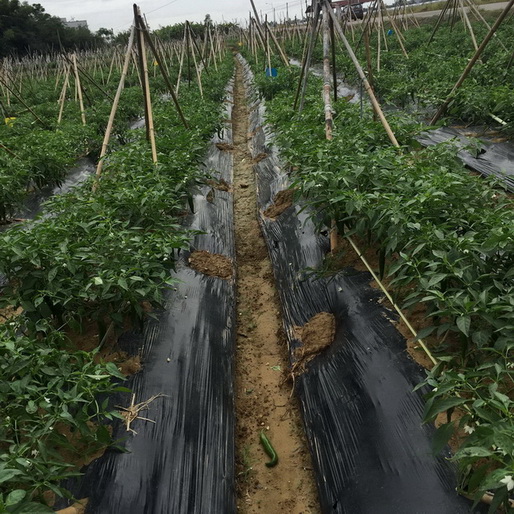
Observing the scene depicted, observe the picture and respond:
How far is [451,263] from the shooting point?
214 cm

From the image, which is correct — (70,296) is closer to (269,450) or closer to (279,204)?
(269,450)

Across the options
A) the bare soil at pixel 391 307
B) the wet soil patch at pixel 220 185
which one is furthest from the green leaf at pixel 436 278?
the wet soil patch at pixel 220 185

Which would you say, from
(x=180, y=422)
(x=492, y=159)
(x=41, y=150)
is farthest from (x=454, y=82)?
(x=180, y=422)

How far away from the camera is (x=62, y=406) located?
1.80 meters

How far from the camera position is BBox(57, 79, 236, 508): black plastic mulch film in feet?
6.79

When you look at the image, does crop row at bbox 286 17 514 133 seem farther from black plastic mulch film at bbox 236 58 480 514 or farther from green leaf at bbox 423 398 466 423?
green leaf at bbox 423 398 466 423

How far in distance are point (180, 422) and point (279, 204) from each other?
3399mm

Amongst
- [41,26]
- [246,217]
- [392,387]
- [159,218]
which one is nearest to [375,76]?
[246,217]

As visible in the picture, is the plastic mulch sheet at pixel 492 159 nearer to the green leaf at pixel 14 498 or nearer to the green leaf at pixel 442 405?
the green leaf at pixel 442 405

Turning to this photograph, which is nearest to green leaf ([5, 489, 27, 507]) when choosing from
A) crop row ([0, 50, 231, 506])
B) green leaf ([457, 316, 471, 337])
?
crop row ([0, 50, 231, 506])

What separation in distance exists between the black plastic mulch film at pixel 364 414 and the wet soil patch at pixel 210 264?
76 cm

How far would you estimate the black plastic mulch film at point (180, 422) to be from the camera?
207 cm

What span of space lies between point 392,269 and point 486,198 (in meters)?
0.95

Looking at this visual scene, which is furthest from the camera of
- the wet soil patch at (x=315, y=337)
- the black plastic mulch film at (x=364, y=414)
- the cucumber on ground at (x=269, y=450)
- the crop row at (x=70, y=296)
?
the wet soil patch at (x=315, y=337)
